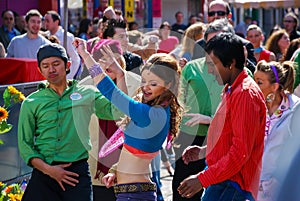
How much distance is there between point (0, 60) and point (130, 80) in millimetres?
3113

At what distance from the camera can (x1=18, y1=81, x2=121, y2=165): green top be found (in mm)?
5336

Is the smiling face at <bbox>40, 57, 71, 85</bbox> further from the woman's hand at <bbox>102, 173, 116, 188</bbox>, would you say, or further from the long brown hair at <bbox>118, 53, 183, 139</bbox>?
the woman's hand at <bbox>102, 173, 116, 188</bbox>

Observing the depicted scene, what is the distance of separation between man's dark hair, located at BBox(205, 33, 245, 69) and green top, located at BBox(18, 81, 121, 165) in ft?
4.26

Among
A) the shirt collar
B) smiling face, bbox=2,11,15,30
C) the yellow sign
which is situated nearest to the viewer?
the shirt collar

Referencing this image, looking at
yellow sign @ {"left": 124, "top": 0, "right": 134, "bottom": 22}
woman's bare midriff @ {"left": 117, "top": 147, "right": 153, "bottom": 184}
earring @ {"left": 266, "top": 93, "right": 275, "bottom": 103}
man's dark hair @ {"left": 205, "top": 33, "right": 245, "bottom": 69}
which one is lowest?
woman's bare midriff @ {"left": 117, "top": 147, "right": 153, "bottom": 184}

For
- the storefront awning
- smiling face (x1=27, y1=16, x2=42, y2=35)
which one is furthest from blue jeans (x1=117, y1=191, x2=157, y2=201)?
the storefront awning

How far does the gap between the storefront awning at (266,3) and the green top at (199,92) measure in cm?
1610

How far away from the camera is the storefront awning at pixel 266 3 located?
2212 centimetres

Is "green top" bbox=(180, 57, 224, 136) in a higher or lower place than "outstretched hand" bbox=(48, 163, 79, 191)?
higher

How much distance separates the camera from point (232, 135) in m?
4.46

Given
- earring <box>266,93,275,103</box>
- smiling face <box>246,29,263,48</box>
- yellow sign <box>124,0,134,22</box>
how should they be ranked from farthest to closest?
yellow sign <box>124,0,134,22</box>
smiling face <box>246,29,263,48</box>
earring <box>266,93,275,103</box>

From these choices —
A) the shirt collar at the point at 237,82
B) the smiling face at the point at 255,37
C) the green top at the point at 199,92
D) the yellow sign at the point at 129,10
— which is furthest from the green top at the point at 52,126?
the yellow sign at the point at 129,10

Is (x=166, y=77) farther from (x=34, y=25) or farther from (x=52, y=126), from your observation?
(x=34, y=25)

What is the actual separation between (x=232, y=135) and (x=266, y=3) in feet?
61.1
